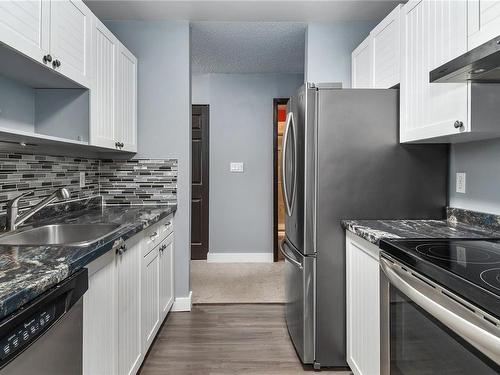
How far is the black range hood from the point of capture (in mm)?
1070

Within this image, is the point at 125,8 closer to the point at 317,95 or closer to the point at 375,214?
the point at 317,95

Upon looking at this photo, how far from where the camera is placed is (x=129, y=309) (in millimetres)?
1655

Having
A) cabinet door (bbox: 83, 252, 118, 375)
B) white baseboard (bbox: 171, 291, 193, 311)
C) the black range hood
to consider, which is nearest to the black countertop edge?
the black range hood

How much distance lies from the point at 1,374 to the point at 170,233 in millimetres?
1960

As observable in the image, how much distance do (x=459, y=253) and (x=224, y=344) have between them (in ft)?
5.51

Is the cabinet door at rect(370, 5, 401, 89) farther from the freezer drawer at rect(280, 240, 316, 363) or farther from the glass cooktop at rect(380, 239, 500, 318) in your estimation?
the freezer drawer at rect(280, 240, 316, 363)

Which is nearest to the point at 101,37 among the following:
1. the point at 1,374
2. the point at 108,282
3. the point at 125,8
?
the point at 125,8

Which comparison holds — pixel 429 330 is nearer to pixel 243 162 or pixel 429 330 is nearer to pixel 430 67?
pixel 430 67

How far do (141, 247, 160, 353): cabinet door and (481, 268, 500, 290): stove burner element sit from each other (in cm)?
161

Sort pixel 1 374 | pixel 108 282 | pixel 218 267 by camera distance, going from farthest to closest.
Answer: pixel 218 267 < pixel 108 282 < pixel 1 374

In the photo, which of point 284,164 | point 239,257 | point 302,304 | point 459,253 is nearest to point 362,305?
point 302,304

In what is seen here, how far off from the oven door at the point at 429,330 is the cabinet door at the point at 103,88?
5.87 ft

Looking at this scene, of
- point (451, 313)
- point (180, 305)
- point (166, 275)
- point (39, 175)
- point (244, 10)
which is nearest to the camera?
point (451, 313)

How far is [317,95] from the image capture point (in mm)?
1948
